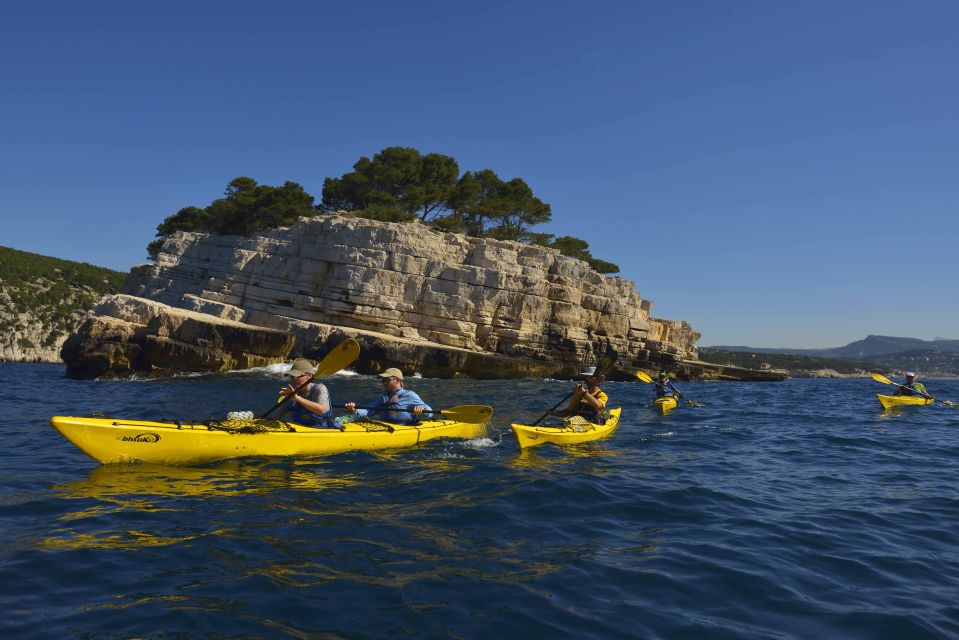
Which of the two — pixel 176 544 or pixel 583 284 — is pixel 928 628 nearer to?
pixel 176 544

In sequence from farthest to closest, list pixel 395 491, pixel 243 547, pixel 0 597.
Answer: pixel 395 491, pixel 243 547, pixel 0 597

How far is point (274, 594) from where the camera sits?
3.64 m

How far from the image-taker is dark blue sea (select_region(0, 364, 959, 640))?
136 inches

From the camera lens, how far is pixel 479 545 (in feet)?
15.7

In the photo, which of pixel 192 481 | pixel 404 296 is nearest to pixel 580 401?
pixel 192 481

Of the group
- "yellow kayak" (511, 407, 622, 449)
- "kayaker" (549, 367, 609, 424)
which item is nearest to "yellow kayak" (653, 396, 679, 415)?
"yellow kayak" (511, 407, 622, 449)

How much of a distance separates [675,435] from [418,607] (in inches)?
359

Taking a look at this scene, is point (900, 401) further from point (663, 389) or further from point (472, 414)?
point (472, 414)

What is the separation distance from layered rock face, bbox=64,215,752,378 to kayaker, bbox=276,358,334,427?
712 inches

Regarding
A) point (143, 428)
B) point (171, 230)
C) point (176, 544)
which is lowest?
point (176, 544)

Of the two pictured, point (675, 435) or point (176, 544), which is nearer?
point (176, 544)

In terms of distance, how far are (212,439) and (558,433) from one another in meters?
5.20

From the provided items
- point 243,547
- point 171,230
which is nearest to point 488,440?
point 243,547

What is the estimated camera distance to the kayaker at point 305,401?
26.8ft
